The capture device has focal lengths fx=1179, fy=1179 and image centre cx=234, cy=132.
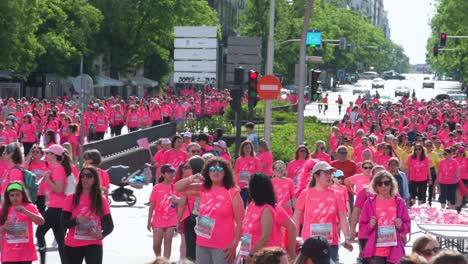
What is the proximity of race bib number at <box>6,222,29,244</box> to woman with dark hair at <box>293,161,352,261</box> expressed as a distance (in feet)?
8.50

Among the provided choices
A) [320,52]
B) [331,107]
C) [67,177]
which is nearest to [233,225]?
[67,177]

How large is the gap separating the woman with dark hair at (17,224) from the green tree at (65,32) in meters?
49.4

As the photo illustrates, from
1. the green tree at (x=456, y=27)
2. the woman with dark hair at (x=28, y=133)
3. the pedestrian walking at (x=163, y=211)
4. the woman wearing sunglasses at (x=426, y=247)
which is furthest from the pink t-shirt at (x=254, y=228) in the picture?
the green tree at (x=456, y=27)

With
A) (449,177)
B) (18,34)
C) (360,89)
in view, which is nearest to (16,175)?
(449,177)

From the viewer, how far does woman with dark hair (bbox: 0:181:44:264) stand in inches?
418

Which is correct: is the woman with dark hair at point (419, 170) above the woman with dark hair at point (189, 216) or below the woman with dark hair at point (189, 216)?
below

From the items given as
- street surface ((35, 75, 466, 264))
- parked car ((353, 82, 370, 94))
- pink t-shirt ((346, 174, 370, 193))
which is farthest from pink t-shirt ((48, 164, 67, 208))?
parked car ((353, 82, 370, 94))

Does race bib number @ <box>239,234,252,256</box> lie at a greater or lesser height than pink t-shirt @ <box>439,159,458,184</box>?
greater

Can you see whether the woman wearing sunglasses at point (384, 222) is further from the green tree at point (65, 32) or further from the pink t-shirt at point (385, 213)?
the green tree at point (65, 32)

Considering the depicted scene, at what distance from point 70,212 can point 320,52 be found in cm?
9429

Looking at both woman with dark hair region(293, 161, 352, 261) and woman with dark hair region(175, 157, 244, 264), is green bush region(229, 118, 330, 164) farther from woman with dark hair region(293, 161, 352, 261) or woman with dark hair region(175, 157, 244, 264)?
woman with dark hair region(175, 157, 244, 264)

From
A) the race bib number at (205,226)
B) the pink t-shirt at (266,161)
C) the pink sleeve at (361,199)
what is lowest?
the pink t-shirt at (266,161)

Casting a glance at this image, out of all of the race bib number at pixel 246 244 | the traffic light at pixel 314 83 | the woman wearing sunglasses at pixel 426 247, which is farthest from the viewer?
the traffic light at pixel 314 83

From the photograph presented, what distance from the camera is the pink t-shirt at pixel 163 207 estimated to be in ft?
42.2
